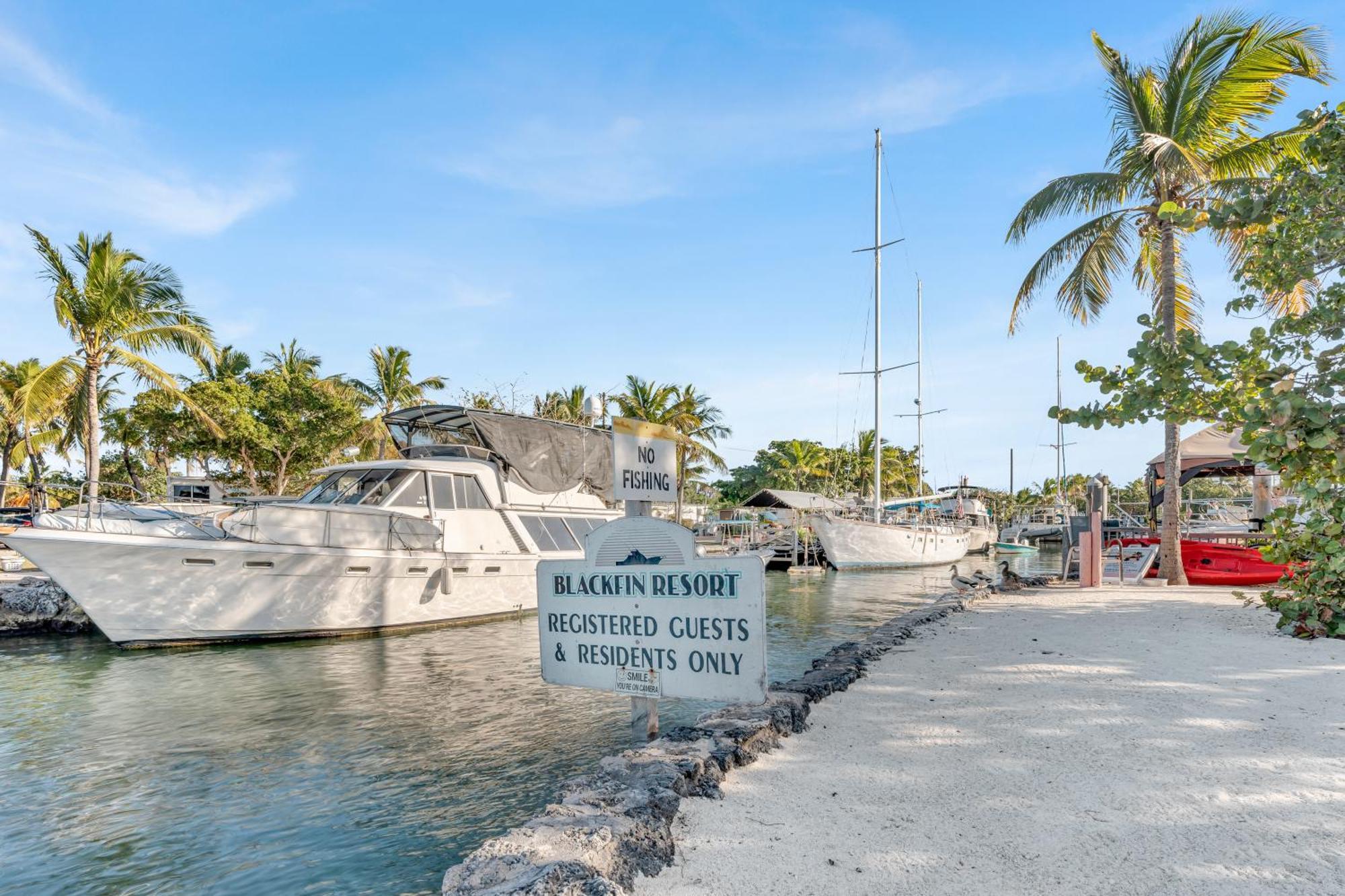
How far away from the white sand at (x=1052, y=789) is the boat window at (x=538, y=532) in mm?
9686

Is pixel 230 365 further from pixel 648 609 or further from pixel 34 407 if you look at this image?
pixel 648 609

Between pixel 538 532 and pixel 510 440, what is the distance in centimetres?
208

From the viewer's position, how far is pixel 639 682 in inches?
175

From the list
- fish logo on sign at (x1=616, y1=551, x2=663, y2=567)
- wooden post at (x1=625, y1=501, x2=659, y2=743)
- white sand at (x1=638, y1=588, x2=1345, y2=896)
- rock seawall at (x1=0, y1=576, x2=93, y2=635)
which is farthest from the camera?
rock seawall at (x1=0, y1=576, x2=93, y2=635)

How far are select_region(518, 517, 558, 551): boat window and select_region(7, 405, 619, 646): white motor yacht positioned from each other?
1.0 inches

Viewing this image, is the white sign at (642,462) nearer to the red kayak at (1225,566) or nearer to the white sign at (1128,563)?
the white sign at (1128,563)

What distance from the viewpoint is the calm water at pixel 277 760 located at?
4293mm

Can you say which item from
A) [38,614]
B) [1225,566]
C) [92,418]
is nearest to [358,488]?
[38,614]

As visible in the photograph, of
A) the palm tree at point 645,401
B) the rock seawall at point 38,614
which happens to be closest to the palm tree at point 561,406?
the palm tree at point 645,401

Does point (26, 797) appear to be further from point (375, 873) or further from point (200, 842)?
point (375, 873)

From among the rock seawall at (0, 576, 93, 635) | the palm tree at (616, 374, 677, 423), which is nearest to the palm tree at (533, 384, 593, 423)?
the palm tree at (616, 374, 677, 423)

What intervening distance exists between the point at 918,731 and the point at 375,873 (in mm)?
3542

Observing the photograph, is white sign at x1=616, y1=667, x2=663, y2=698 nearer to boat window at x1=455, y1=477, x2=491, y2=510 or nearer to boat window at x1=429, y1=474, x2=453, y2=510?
boat window at x1=429, y1=474, x2=453, y2=510

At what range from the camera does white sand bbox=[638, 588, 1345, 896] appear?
3061 millimetres
